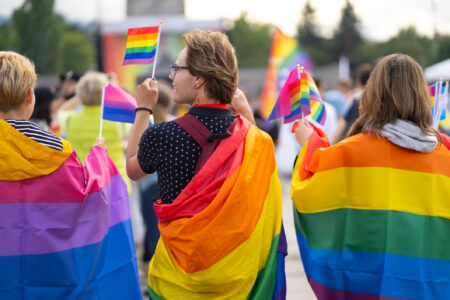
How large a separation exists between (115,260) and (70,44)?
251 ft

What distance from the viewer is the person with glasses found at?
8.55 feet

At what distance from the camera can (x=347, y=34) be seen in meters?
95.5

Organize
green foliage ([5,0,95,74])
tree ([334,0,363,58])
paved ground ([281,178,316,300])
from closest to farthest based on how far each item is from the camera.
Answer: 1. paved ground ([281,178,316,300])
2. green foliage ([5,0,95,74])
3. tree ([334,0,363,58])

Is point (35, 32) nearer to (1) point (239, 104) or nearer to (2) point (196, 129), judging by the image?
(1) point (239, 104)

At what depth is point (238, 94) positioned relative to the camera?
3234 mm

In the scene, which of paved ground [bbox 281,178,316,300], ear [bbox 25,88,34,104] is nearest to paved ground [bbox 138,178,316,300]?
paved ground [bbox 281,178,316,300]

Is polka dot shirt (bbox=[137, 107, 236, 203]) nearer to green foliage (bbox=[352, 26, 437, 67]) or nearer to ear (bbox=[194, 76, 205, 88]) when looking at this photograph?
ear (bbox=[194, 76, 205, 88])

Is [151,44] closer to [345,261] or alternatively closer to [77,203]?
[77,203]

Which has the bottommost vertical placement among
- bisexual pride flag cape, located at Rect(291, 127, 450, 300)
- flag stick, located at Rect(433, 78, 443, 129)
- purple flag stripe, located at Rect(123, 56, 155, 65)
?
bisexual pride flag cape, located at Rect(291, 127, 450, 300)

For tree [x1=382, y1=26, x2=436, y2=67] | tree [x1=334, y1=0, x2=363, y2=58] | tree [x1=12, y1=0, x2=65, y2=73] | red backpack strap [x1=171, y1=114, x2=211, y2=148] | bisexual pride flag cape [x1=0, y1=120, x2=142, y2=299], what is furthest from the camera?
tree [x1=334, y1=0, x2=363, y2=58]

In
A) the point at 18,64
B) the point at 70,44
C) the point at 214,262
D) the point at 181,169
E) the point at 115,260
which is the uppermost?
the point at 18,64

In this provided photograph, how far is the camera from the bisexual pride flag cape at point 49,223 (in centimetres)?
285

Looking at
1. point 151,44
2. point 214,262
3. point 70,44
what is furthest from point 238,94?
point 70,44

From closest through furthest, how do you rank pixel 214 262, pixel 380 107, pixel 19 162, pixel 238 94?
pixel 214 262, pixel 19 162, pixel 380 107, pixel 238 94
